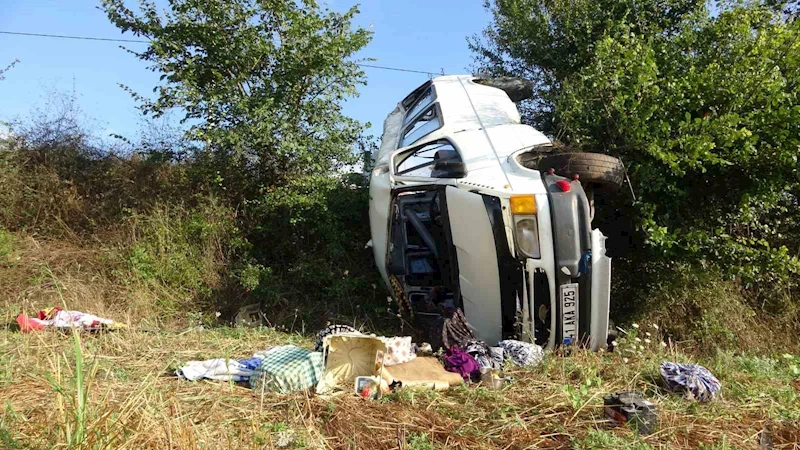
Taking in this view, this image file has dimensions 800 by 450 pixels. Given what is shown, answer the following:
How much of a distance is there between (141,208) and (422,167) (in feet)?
17.5

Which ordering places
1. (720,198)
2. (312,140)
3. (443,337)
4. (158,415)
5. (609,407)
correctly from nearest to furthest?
(158,415) → (609,407) → (443,337) → (720,198) → (312,140)

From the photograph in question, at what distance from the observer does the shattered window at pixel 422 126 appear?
19.8ft

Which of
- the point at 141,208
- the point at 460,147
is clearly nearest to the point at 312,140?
the point at 141,208

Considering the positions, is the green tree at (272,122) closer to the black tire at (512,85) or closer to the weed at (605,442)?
the black tire at (512,85)

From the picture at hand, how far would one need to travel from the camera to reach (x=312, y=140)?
832 centimetres

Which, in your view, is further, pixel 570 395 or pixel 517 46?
pixel 517 46

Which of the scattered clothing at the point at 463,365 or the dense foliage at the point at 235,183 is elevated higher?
the dense foliage at the point at 235,183

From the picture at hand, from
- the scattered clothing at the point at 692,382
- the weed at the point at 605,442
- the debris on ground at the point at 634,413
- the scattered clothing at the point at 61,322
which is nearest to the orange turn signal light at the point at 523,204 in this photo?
the scattered clothing at the point at 692,382

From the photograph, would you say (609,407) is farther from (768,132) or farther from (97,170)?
(97,170)

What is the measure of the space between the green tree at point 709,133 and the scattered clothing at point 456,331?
230 centimetres

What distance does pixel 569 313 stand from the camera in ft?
14.5

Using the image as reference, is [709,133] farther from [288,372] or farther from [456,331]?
[288,372]

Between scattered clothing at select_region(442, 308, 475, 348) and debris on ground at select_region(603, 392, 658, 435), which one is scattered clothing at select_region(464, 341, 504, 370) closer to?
scattered clothing at select_region(442, 308, 475, 348)

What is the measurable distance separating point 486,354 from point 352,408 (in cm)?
150
